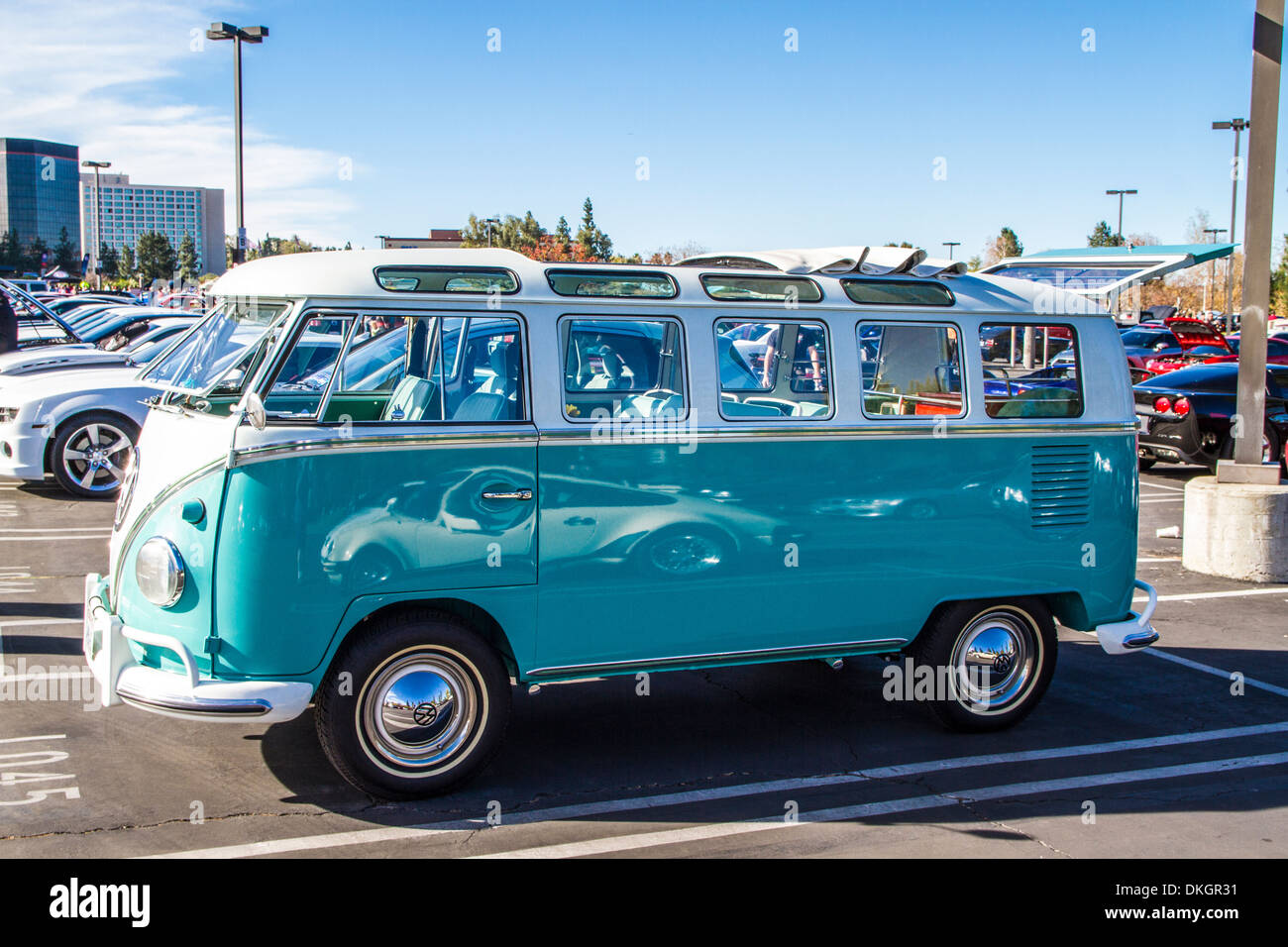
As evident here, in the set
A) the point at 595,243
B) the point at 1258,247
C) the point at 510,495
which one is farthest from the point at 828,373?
the point at 595,243

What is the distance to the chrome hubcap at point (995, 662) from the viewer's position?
605 cm

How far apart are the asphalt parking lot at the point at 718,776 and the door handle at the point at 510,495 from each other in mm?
1378

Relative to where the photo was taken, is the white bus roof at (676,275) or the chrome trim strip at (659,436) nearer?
the chrome trim strip at (659,436)

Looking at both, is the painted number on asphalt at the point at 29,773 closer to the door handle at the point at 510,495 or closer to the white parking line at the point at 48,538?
the door handle at the point at 510,495

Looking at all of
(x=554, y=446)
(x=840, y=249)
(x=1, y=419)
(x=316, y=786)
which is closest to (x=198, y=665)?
(x=316, y=786)

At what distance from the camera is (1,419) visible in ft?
39.4

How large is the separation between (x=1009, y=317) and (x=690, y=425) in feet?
6.45

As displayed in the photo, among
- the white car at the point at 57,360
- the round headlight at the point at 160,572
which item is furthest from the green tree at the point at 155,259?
the round headlight at the point at 160,572

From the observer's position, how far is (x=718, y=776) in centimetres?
553

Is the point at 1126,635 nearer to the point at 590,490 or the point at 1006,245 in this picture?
the point at 590,490

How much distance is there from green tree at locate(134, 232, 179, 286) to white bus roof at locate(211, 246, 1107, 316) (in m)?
86.5

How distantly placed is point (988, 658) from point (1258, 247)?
20.5 ft

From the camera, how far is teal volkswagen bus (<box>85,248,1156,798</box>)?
4.69 metres
